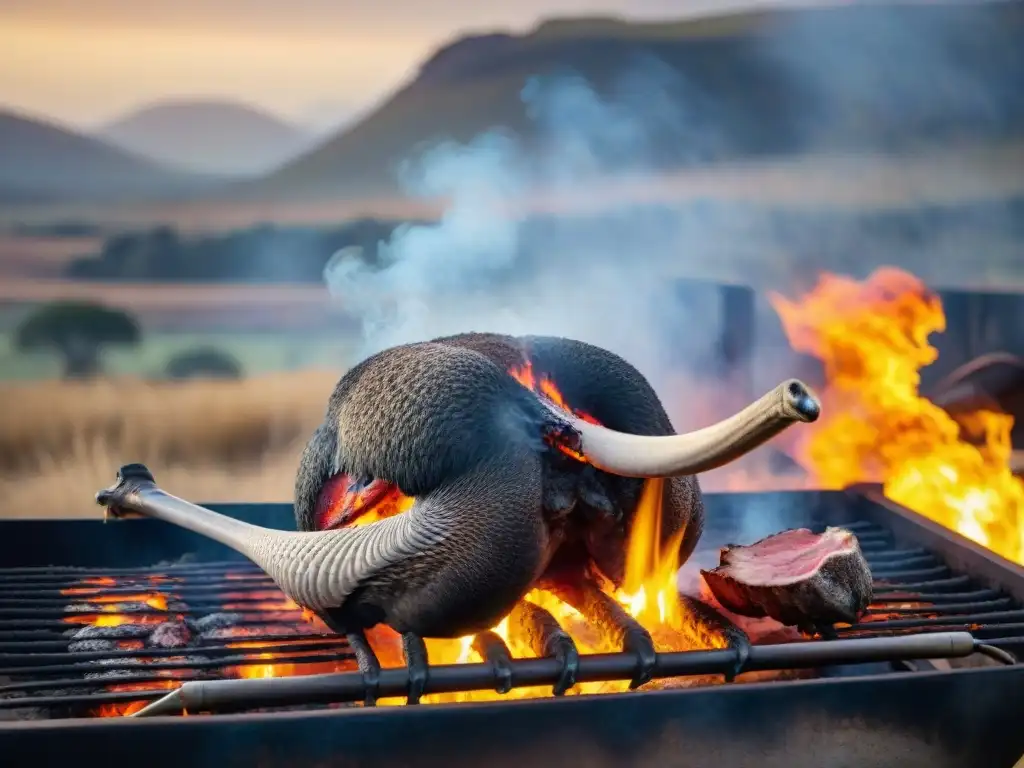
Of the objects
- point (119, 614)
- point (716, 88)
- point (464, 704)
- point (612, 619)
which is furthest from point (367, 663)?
point (716, 88)

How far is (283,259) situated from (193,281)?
20.4 inches

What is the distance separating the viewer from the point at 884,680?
317 centimetres

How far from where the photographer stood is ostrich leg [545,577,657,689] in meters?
3.18

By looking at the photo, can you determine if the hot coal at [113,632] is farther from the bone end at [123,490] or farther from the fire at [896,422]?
the fire at [896,422]

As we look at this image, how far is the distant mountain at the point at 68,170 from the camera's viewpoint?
266 inches

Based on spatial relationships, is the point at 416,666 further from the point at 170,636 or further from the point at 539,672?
the point at 170,636

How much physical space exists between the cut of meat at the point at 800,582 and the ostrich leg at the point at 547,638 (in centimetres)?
54

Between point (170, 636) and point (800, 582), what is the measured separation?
1926 mm

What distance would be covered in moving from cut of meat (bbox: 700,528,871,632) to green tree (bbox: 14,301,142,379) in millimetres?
4145

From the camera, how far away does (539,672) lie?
10.3 feet

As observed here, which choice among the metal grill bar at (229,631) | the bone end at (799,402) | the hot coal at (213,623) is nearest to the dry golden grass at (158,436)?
the metal grill bar at (229,631)

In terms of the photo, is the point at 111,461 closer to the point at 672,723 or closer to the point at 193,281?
the point at 193,281

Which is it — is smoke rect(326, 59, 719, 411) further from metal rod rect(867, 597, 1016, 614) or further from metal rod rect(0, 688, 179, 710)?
metal rod rect(0, 688, 179, 710)

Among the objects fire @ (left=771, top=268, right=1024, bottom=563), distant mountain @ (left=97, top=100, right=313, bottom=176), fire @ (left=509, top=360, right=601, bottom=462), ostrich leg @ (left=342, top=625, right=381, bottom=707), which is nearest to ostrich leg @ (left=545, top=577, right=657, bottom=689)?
fire @ (left=509, top=360, right=601, bottom=462)
